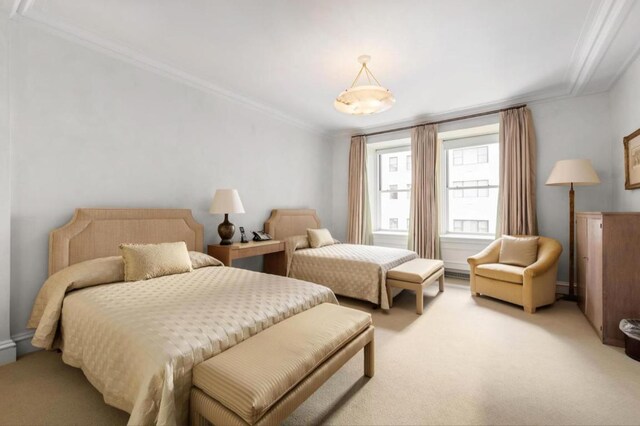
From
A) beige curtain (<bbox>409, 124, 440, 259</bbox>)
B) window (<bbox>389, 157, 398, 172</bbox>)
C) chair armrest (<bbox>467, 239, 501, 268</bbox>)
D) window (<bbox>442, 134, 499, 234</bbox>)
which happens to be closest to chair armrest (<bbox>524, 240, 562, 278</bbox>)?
chair armrest (<bbox>467, 239, 501, 268</bbox>)

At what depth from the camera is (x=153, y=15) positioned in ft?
7.84

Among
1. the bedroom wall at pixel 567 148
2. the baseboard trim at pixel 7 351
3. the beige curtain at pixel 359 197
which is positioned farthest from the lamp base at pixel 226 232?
the bedroom wall at pixel 567 148

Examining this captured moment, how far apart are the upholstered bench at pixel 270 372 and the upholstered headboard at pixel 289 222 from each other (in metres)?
2.79

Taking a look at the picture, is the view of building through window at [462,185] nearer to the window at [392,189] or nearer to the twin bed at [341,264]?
the window at [392,189]

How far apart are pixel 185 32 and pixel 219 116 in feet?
4.35

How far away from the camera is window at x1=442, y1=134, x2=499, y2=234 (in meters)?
4.86

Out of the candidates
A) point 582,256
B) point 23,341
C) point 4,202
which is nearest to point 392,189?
point 582,256

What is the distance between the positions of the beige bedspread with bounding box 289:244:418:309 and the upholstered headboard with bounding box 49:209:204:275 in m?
1.45

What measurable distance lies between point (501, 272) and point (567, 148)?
2051 millimetres

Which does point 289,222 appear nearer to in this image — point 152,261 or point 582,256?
point 152,261

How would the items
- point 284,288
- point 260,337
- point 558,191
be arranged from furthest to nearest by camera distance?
point 558,191
point 284,288
point 260,337

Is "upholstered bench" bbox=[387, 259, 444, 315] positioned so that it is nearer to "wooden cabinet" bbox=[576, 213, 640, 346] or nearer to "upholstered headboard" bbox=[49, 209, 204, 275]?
"wooden cabinet" bbox=[576, 213, 640, 346]

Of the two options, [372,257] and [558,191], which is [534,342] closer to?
[372,257]

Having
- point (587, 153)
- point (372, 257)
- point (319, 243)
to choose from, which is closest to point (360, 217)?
point (319, 243)
